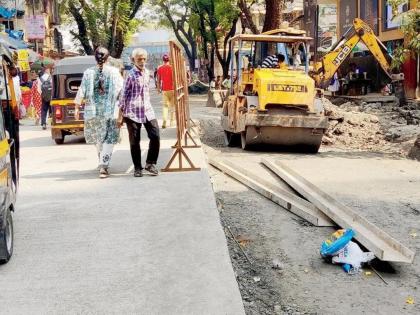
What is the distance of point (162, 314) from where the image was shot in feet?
12.5

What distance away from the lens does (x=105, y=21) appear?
30500 millimetres

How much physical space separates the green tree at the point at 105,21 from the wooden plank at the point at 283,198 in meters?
20.9

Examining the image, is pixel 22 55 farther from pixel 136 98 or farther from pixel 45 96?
pixel 136 98

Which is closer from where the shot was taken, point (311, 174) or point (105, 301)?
point (105, 301)

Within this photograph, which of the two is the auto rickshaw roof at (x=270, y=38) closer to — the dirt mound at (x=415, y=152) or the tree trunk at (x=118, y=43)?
the dirt mound at (x=415, y=152)

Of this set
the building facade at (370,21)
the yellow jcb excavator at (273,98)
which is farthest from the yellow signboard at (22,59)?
the building facade at (370,21)

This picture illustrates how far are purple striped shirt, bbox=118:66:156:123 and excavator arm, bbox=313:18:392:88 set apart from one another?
9348mm

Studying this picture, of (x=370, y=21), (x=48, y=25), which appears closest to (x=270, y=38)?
(x=370, y=21)

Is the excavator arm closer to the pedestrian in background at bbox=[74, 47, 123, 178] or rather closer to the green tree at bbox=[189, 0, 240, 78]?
the pedestrian in background at bbox=[74, 47, 123, 178]

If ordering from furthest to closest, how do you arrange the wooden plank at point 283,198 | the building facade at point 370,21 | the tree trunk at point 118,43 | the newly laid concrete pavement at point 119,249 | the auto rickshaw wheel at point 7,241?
the tree trunk at point 118,43 < the building facade at point 370,21 < the wooden plank at point 283,198 < the auto rickshaw wheel at point 7,241 < the newly laid concrete pavement at point 119,249

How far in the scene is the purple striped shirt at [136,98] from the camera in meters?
8.05

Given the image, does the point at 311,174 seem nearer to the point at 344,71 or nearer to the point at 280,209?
the point at 280,209

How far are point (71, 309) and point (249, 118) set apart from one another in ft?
28.6

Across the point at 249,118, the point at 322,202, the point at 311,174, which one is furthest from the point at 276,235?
the point at 249,118
